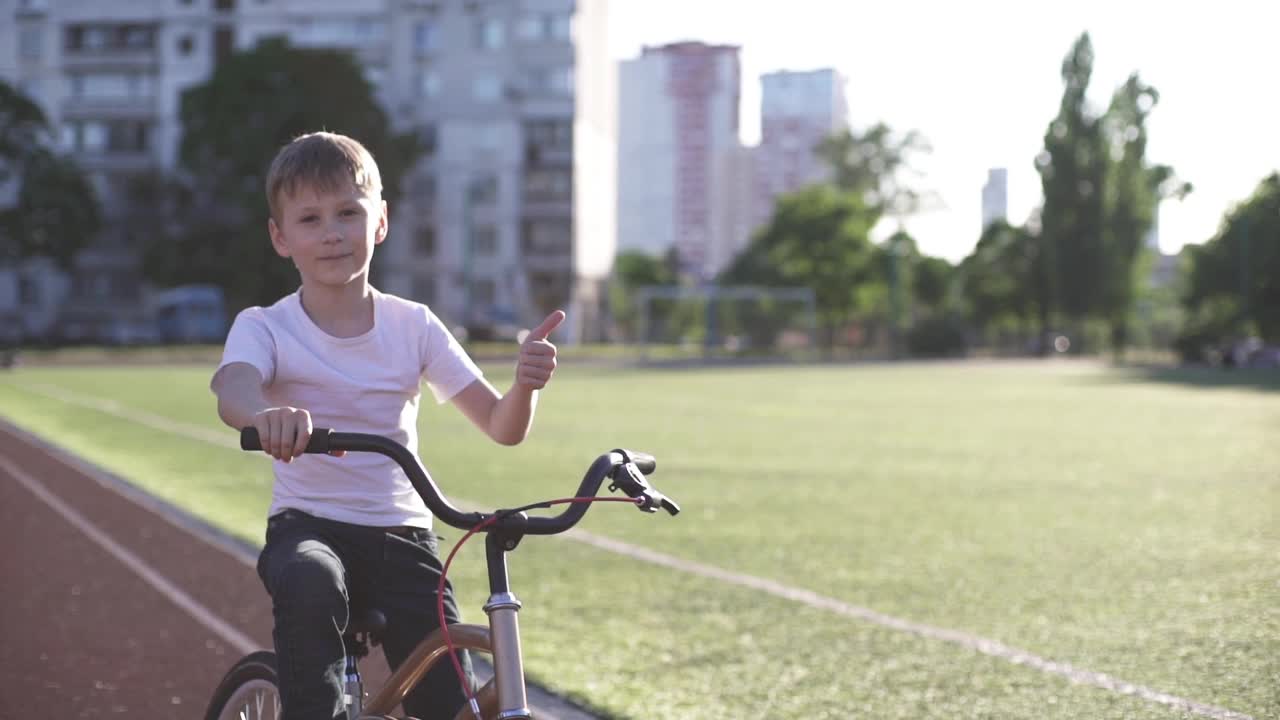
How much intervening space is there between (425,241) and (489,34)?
33.8ft

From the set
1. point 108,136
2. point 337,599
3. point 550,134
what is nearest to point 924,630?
point 337,599

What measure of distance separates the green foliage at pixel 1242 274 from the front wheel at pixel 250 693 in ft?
198

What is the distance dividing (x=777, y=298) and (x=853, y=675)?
183 ft

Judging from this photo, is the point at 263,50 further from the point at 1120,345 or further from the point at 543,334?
the point at 543,334

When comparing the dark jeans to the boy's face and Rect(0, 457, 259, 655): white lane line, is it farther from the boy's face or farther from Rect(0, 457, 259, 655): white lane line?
Rect(0, 457, 259, 655): white lane line

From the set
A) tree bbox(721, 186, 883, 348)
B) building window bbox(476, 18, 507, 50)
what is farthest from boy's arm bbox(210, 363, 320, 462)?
A: building window bbox(476, 18, 507, 50)

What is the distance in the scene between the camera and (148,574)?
7121 mm

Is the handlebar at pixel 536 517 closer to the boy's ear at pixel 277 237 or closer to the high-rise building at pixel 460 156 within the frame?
the boy's ear at pixel 277 237

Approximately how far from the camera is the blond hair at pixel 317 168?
8.59 feet

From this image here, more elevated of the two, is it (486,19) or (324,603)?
(486,19)

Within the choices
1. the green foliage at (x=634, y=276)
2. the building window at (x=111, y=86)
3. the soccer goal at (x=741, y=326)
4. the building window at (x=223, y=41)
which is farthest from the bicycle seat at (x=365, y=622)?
the green foliage at (x=634, y=276)

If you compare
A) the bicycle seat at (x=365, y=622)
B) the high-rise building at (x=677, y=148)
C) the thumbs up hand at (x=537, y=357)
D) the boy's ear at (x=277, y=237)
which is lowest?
the bicycle seat at (x=365, y=622)

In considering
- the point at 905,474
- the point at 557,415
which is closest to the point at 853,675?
the point at 905,474

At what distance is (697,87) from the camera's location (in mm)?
195375
